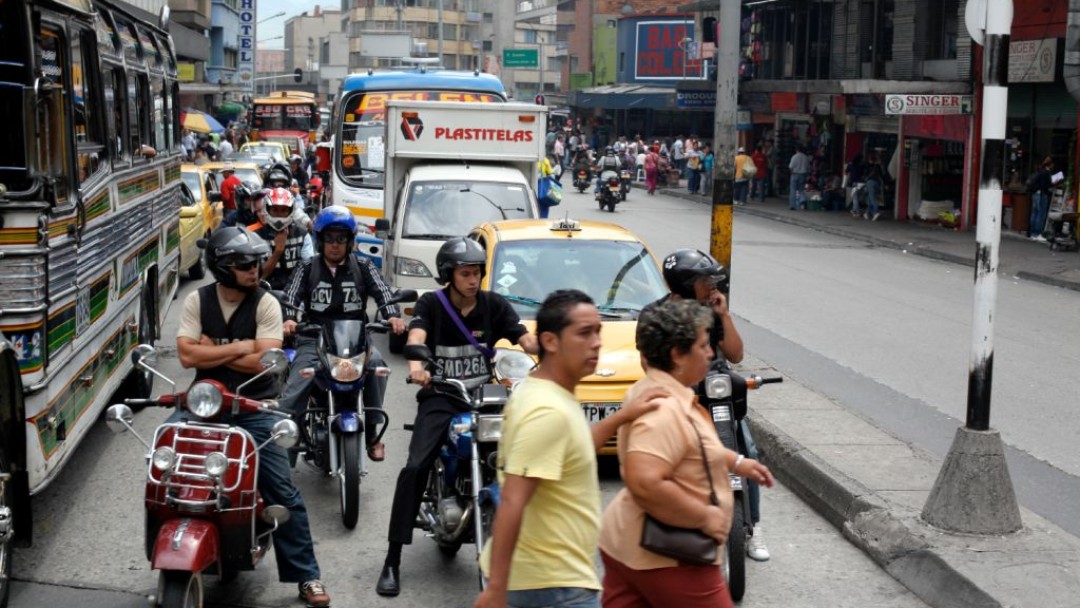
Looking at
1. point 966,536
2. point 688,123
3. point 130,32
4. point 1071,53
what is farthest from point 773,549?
point 688,123

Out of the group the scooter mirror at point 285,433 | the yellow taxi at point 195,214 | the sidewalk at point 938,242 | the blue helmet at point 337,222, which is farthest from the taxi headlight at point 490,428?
the sidewalk at point 938,242

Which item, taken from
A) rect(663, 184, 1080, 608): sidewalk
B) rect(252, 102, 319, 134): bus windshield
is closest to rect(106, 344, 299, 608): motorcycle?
rect(663, 184, 1080, 608): sidewalk

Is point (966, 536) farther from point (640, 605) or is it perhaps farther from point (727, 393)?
point (640, 605)

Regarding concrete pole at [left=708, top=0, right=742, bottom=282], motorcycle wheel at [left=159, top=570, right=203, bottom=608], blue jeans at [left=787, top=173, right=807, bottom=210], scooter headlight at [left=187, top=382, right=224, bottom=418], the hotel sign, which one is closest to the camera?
motorcycle wheel at [left=159, top=570, right=203, bottom=608]

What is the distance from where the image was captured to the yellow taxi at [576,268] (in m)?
10.0

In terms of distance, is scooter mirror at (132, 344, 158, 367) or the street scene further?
scooter mirror at (132, 344, 158, 367)

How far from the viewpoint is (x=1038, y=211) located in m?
26.6

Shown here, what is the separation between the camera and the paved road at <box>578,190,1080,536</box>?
33.7 feet

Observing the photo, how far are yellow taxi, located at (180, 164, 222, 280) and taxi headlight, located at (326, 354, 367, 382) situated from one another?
31.2 feet

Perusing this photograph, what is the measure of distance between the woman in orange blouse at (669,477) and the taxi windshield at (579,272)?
5585mm

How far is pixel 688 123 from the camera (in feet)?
202

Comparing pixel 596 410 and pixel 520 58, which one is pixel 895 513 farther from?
pixel 520 58

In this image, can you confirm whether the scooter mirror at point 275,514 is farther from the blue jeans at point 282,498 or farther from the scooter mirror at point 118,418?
the scooter mirror at point 118,418

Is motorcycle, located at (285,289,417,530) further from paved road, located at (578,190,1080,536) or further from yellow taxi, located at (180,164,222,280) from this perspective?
yellow taxi, located at (180,164,222,280)
